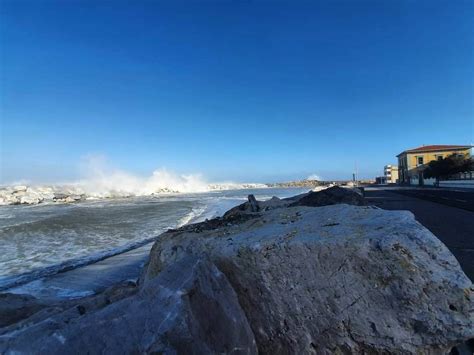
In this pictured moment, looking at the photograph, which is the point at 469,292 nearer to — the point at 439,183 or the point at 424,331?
the point at 424,331

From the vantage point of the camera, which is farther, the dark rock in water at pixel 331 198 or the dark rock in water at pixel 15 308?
the dark rock in water at pixel 331 198

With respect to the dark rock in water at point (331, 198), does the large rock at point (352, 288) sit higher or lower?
lower

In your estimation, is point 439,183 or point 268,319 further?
point 439,183

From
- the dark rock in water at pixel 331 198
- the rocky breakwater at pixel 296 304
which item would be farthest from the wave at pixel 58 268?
the rocky breakwater at pixel 296 304

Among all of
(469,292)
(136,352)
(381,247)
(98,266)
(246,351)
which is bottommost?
(98,266)

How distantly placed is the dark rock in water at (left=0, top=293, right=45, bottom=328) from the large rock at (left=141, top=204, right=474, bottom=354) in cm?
261

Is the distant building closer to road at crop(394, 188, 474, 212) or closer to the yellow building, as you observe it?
the yellow building

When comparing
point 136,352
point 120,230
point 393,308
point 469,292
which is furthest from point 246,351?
point 120,230

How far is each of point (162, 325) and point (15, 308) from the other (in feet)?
10.1

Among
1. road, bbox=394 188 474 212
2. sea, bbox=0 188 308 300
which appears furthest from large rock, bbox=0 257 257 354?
road, bbox=394 188 474 212

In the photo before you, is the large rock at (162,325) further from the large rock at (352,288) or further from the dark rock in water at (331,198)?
the dark rock in water at (331,198)

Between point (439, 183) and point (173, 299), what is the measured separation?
5341 centimetres

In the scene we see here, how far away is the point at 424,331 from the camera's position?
8.06ft

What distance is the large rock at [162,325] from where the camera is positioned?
2.11 meters
